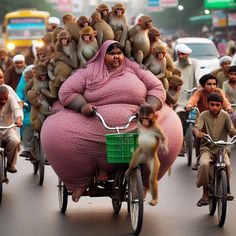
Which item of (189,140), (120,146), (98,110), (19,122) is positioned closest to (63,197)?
(98,110)

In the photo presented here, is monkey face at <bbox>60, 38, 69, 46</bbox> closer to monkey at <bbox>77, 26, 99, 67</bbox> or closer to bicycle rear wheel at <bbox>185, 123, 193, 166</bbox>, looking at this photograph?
monkey at <bbox>77, 26, 99, 67</bbox>

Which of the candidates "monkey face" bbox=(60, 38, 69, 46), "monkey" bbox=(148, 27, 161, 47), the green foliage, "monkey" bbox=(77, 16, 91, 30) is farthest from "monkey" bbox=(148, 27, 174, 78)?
the green foliage

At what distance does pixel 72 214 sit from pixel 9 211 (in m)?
0.79

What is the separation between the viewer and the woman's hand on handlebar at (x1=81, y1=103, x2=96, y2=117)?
995 cm

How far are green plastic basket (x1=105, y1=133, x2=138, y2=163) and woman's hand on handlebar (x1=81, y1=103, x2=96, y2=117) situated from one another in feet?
2.25

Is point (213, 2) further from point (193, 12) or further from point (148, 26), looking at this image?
point (148, 26)

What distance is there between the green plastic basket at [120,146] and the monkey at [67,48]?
1.72 metres

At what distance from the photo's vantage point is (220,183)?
10.1 meters

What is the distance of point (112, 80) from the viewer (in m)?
10.3

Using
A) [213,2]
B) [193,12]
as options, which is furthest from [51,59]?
[193,12]

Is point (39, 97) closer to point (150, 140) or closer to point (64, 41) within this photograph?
point (64, 41)

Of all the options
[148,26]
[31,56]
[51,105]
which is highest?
[148,26]

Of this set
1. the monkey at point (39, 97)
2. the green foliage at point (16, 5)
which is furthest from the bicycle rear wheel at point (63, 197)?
A: the green foliage at point (16, 5)

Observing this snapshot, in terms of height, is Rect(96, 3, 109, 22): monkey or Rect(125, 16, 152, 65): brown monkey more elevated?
Rect(96, 3, 109, 22): monkey
